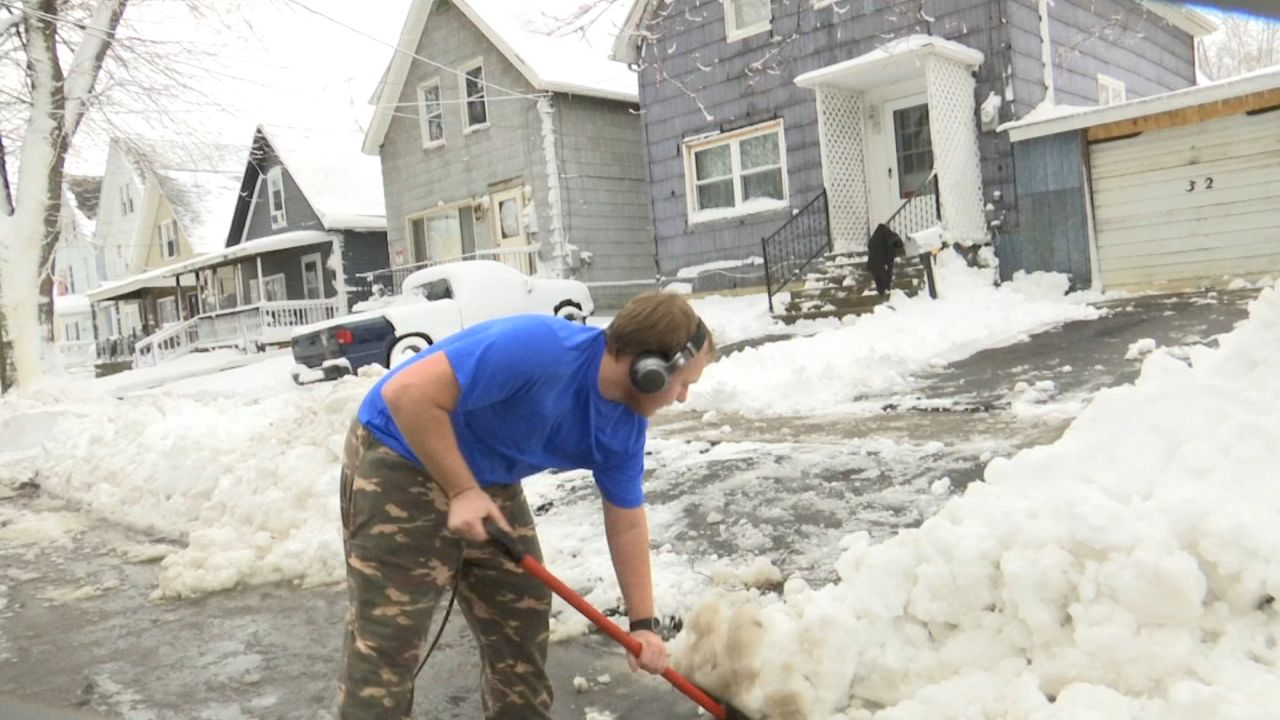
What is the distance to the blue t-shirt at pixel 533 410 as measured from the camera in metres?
2.35

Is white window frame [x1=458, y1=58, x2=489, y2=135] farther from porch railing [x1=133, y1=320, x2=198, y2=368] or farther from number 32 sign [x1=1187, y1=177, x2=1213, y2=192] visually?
number 32 sign [x1=1187, y1=177, x2=1213, y2=192]

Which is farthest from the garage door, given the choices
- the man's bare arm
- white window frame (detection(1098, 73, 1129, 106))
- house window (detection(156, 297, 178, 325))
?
house window (detection(156, 297, 178, 325))

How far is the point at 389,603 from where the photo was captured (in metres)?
2.48

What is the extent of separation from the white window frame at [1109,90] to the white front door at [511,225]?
38.0 ft

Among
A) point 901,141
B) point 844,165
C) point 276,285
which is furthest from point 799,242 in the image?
point 276,285

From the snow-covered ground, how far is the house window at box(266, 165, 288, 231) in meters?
22.5

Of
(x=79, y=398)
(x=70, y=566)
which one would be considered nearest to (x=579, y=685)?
(x=70, y=566)

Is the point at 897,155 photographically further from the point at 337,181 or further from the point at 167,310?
the point at 167,310

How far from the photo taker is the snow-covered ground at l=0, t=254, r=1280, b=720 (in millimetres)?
2639

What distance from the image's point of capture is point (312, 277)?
2803 centimetres

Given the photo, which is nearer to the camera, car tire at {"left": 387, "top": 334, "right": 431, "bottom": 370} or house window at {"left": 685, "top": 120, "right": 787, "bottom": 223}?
car tire at {"left": 387, "top": 334, "right": 431, "bottom": 370}

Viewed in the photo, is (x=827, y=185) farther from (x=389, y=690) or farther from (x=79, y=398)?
(x=389, y=690)

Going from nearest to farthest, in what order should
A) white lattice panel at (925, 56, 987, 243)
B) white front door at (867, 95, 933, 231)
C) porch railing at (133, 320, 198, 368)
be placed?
white lattice panel at (925, 56, 987, 243)
white front door at (867, 95, 933, 231)
porch railing at (133, 320, 198, 368)

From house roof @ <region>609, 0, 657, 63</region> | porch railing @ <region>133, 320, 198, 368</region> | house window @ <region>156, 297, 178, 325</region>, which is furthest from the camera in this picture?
house window @ <region>156, 297, 178, 325</region>
